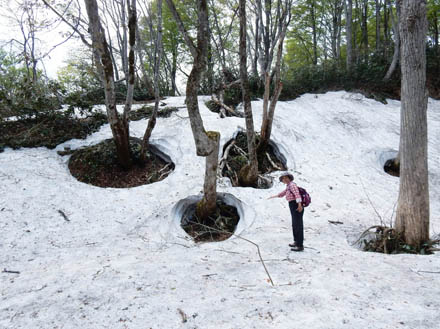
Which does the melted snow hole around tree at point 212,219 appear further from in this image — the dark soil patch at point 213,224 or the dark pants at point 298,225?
the dark pants at point 298,225

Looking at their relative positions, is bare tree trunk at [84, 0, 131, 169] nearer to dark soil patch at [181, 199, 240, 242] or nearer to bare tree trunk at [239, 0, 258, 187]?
dark soil patch at [181, 199, 240, 242]

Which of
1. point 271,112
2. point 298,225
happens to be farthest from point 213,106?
point 298,225

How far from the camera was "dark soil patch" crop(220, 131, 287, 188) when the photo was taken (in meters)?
6.93

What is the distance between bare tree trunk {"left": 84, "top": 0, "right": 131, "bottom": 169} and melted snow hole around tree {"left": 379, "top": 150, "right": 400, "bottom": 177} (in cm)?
815

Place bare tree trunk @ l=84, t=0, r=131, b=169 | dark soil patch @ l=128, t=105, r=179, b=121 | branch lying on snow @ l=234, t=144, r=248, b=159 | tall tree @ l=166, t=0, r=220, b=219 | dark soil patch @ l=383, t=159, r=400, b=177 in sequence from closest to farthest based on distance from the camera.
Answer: tall tree @ l=166, t=0, r=220, b=219, bare tree trunk @ l=84, t=0, r=131, b=169, branch lying on snow @ l=234, t=144, r=248, b=159, dark soil patch @ l=383, t=159, r=400, b=177, dark soil patch @ l=128, t=105, r=179, b=121

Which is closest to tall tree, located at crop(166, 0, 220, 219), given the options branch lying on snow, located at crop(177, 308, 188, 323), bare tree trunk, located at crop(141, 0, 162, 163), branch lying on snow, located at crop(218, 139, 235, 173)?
branch lying on snow, located at crop(218, 139, 235, 173)

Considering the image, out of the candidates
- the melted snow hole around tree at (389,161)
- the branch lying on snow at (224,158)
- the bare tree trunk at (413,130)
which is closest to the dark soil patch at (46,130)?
the branch lying on snow at (224,158)

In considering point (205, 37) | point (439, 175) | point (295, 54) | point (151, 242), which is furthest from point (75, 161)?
point (295, 54)

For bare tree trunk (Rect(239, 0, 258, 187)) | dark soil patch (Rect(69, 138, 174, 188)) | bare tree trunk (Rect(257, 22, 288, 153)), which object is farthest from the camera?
bare tree trunk (Rect(257, 22, 288, 153))

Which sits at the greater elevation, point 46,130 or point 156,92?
point 156,92

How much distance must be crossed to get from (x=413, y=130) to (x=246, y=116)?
122 inches

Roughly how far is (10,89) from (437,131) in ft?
52.4

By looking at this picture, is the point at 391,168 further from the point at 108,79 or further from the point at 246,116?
the point at 108,79

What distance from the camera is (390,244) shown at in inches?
167
